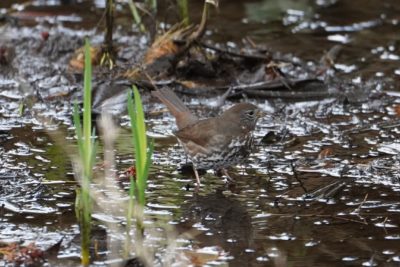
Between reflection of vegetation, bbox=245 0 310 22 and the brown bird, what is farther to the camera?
reflection of vegetation, bbox=245 0 310 22

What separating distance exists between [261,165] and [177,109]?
76 cm

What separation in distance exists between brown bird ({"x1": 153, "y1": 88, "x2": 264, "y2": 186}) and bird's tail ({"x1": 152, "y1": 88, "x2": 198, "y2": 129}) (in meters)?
0.15

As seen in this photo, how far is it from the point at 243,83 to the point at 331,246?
11.2ft

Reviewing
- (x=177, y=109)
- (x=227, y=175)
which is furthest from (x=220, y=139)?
(x=177, y=109)

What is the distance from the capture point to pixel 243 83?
7895 mm

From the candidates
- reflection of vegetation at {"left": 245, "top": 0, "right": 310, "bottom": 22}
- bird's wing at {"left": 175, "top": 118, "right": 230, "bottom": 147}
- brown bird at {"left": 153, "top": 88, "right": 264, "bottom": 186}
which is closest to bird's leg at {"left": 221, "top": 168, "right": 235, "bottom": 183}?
brown bird at {"left": 153, "top": 88, "right": 264, "bottom": 186}

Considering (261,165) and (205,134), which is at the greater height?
(205,134)

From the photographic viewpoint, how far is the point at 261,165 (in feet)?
19.9

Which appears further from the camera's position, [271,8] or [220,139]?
[271,8]

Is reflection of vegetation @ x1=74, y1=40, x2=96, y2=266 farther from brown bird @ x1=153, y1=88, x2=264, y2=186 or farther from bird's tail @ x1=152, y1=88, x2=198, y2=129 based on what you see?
bird's tail @ x1=152, y1=88, x2=198, y2=129

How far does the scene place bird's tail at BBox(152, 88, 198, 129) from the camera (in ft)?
20.5

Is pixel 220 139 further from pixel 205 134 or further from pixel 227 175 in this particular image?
pixel 227 175

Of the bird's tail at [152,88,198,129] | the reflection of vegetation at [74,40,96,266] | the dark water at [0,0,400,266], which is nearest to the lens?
the reflection of vegetation at [74,40,96,266]

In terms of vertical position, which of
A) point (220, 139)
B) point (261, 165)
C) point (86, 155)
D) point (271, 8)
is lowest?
point (261, 165)
